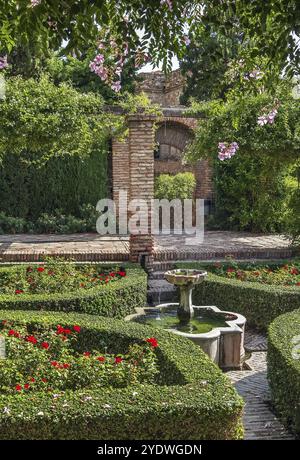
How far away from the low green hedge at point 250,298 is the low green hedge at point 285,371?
1.58 metres

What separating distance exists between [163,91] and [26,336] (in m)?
18.3

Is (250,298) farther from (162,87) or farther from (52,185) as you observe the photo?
(162,87)

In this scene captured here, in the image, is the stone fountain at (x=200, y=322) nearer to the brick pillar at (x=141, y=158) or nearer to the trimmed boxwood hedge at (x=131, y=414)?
the trimmed boxwood hedge at (x=131, y=414)

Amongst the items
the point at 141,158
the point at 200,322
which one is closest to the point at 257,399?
the point at 200,322

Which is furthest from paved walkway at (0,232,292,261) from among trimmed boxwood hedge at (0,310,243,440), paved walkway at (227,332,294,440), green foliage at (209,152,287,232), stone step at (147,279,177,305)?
trimmed boxwood hedge at (0,310,243,440)

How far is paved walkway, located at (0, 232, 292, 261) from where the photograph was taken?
969 centimetres

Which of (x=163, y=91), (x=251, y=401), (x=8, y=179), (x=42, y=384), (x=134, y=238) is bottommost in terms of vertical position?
(x=251, y=401)

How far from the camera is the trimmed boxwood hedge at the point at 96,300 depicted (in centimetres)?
641

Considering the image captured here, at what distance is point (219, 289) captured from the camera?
7551 millimetres

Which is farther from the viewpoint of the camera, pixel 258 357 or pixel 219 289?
pixel 219 289

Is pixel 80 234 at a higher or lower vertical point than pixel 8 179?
lower

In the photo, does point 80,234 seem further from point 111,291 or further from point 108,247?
point 111,291

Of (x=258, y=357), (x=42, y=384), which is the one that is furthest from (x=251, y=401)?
(x=42, y=384)

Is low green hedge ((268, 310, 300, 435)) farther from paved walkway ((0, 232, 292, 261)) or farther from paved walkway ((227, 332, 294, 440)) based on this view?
paved walkway ((0, 232, 292, 261))
